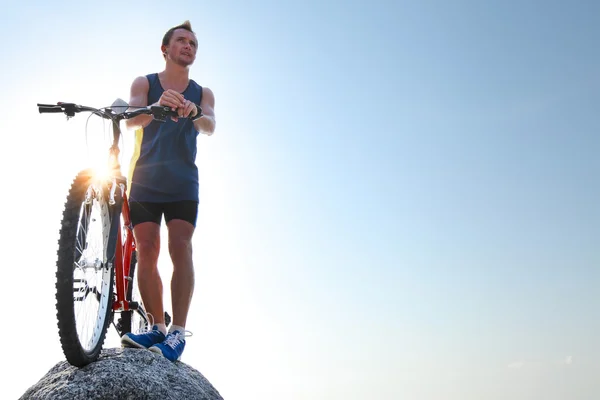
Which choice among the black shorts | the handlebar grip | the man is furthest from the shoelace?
the handlebar grip

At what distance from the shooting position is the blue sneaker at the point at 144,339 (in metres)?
5.44

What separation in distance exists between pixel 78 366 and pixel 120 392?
14.7 inches

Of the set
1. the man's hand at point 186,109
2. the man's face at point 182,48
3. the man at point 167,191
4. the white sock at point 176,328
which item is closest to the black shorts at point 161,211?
the man at point 167,191

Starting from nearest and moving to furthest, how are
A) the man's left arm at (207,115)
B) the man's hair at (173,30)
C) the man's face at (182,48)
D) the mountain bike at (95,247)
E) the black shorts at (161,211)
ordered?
the mountain bike at (95,247) → the black shorts at (161,211) → the man's left arm at (207,115) → the man's face at (182,48) → the man's hair at (173,30)

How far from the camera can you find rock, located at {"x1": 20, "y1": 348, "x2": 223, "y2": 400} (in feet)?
15.2

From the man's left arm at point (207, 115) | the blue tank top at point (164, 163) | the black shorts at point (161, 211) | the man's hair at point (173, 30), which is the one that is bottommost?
the black shorts at point (161, 211)

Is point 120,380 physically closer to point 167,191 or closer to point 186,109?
point 167,191

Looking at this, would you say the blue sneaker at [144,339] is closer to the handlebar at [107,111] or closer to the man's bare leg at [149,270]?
the man's bare leg at [149,270]

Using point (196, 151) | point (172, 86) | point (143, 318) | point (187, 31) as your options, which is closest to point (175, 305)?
point (143, 318)

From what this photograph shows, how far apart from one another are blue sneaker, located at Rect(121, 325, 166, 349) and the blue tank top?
1303 mm

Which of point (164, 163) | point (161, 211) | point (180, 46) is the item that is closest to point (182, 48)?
point (180, 46)

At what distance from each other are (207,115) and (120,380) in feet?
9.59

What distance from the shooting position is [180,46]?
655 centimetres

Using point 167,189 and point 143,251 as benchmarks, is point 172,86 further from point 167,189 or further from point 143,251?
point 143,251
